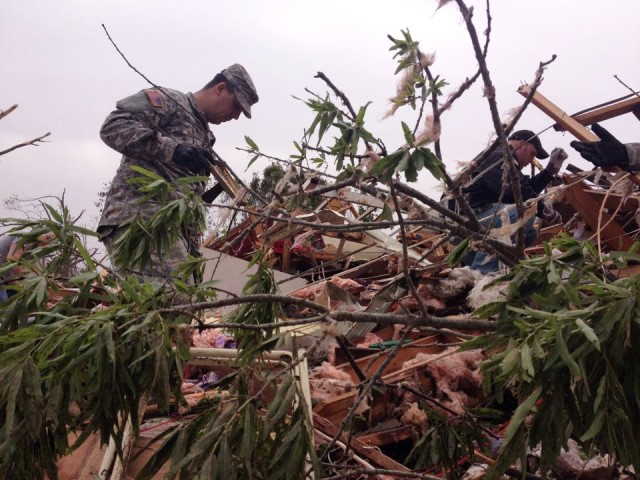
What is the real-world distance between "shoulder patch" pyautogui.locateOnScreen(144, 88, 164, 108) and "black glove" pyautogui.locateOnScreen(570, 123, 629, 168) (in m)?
2.26

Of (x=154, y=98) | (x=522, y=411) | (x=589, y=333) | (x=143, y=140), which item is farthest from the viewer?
(x=154, y=98)

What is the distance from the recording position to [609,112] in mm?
3523

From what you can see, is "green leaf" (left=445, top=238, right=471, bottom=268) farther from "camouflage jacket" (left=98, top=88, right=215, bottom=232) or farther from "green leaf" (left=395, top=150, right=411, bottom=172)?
"camouflage jacket" (left=98, top=88, right=215, bottom=232)

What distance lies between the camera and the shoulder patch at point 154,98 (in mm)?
3869

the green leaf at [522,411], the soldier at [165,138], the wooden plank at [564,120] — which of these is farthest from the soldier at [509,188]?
the green leaf at [522,411]

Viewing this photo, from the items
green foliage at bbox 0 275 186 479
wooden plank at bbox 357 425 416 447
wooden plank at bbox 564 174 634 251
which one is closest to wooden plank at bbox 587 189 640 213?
wooden plank at bbox 564 174 634 251

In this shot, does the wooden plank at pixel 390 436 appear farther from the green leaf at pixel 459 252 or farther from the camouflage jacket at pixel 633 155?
the camouflage jacket at pixel 633 155

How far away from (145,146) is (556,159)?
2963mm

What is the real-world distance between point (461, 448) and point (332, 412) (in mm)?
723

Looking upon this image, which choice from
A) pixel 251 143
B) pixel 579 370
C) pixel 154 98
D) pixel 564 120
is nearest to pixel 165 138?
pixel 154 98

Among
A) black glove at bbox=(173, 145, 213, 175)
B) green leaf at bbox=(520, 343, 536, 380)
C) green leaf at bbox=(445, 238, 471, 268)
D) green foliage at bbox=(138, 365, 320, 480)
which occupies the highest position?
black glove at bbox=(173, 145, 213, 175)

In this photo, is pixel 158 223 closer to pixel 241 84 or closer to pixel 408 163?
pixel 408 163

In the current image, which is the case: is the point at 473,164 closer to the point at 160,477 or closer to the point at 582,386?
the point at 582,386

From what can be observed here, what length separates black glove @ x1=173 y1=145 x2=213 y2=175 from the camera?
346 centimetres
